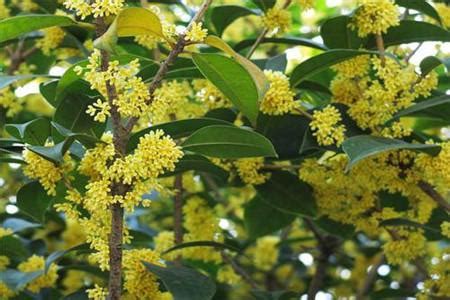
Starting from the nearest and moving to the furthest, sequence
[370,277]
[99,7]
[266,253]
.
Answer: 1. [99,7]
2. [370,277]
3. [266,253]

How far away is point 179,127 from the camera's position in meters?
1.88

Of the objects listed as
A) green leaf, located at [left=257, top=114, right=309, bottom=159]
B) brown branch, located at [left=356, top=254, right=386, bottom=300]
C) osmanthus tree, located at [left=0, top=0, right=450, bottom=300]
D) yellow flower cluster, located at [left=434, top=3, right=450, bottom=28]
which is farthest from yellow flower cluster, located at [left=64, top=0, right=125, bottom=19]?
brown branch, located at [left=356, top=254, right=386, bottom=300]

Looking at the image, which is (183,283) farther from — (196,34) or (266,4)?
(266,4)

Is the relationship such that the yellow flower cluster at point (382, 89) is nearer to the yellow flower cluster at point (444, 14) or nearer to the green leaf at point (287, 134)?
the green leaf at point (287, 134)

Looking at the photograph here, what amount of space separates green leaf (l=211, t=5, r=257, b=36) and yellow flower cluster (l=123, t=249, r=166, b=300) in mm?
910

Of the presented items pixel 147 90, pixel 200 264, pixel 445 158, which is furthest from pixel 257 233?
pixel 147 90

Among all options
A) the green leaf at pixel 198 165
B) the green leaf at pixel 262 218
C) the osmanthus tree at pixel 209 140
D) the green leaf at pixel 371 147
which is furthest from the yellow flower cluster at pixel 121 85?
the green leaf at pixel 262 218

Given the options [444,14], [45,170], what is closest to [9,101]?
[45,170]

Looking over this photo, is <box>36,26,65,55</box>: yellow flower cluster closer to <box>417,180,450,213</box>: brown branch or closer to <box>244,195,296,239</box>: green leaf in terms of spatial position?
<box>244,195,296,239</box>: green leaf

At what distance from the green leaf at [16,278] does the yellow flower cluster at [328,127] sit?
0.85 meters

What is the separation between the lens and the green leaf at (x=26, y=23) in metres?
1.65

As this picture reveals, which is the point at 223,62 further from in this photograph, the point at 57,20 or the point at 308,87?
the point at 308,87

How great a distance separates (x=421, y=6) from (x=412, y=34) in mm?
134

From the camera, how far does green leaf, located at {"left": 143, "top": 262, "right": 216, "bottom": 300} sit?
68.2 inches
